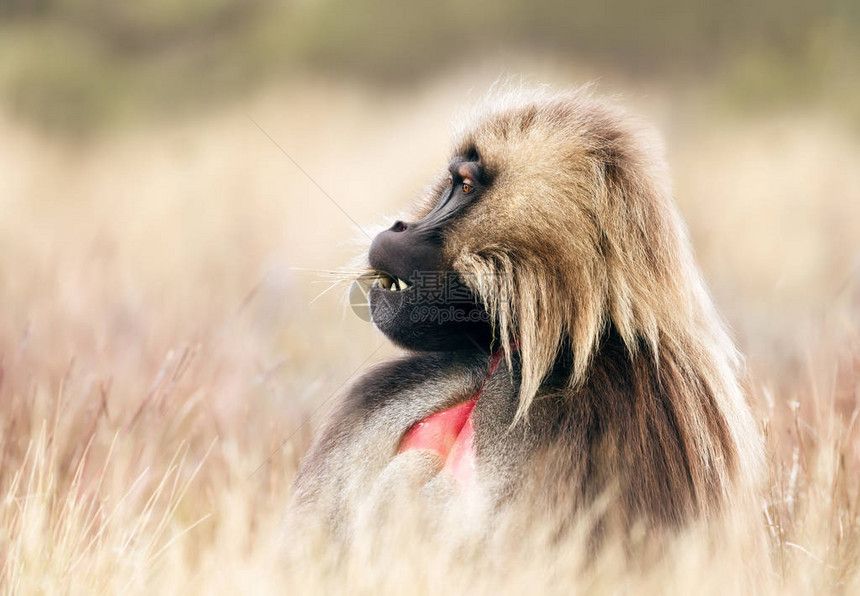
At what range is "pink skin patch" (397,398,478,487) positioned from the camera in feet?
6.29

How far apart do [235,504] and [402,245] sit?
0.67 m

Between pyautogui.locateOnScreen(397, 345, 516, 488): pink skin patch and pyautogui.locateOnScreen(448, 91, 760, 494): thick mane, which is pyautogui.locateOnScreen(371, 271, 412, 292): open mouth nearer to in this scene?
pyautogui.locateOnScreen(448, 91, 760, 494): thick mane

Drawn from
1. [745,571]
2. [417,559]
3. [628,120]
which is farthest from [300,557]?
[628,120]

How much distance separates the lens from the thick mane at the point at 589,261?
1974 millimetres

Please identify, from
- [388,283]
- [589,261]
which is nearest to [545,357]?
[589,261]

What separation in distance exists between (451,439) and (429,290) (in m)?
0.34

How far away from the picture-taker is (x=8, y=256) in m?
4.65

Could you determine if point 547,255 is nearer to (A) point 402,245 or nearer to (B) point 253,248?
(A) point 402,245

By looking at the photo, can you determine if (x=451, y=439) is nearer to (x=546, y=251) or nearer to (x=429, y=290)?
(x=429, y=290)

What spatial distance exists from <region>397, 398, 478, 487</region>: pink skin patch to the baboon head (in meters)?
0.15

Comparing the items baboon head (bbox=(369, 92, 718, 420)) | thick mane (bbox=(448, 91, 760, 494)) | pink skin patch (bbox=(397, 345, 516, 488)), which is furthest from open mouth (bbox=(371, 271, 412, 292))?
pink skin patch (bbox=(397, 345, 516, 488))

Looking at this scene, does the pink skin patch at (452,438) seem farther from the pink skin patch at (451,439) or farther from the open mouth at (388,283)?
the open mouth at (388,283)

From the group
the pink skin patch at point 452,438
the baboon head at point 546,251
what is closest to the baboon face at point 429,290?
the baboon head at point 546,251

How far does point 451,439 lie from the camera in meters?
1.99
